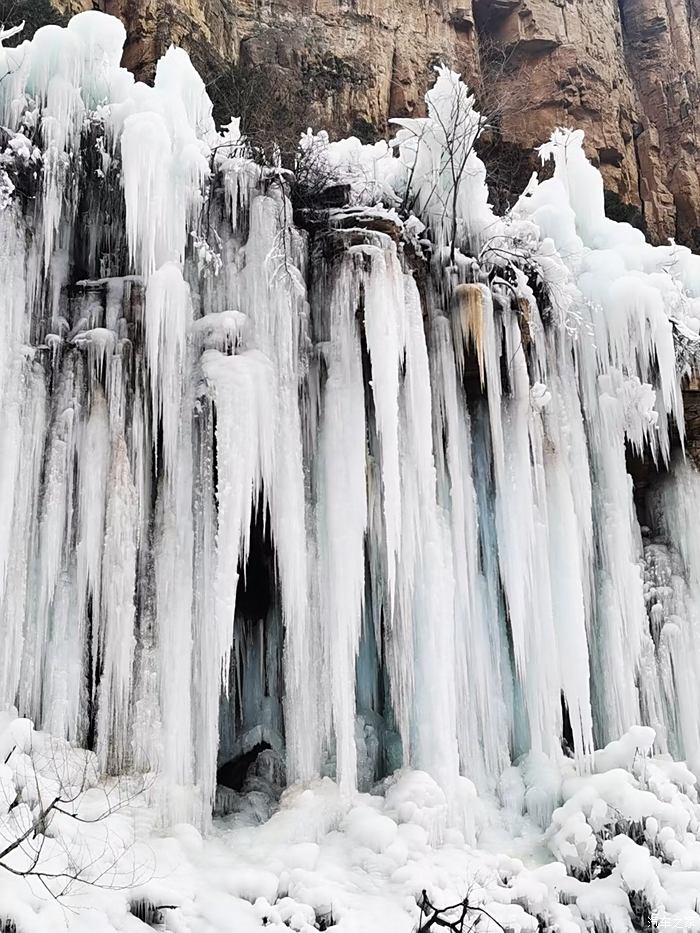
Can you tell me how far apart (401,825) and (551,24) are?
654 inches

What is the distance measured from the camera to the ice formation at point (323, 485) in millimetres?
7332

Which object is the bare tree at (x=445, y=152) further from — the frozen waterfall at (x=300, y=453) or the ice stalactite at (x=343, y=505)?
the ice stalactite at (x=343, y=505)

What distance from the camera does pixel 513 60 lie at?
18.8m

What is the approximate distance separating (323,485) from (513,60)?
1364 cm

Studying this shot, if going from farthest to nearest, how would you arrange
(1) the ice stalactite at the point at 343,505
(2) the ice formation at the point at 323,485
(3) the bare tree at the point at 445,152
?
(3) the bare tree at the point at 445,152 → (1) the ice stalactite at the point at 343,505 → (2) the ice formation at the point at 323,485

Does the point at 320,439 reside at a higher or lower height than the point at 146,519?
higher

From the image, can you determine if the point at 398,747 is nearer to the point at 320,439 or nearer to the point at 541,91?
the point at 320,439

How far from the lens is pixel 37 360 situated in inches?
307

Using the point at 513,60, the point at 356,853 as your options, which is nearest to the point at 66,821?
the point at 356,853

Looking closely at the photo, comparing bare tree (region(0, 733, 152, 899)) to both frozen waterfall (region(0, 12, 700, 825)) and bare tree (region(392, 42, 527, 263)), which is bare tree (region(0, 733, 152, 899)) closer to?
frozen waterfall (region(0, 12, 700, 825))

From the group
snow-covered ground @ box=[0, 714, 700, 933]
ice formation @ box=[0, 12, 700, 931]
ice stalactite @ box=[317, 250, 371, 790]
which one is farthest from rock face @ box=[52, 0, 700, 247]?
snow-covered ground @ box=[0, 714, 700, 933]

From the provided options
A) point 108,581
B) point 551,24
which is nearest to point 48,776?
point 108,581

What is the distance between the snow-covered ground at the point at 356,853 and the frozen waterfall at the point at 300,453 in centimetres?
35

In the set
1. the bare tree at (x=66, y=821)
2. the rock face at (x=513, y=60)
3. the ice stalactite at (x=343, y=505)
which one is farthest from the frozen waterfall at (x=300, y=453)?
the rock face at (x=513, y=60)
